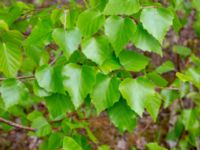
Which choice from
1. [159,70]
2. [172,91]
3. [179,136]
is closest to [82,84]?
[172,91]

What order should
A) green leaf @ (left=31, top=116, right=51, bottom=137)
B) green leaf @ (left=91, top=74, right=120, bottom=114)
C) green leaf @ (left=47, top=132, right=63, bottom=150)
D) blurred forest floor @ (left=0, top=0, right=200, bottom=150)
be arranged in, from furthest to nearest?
1. blurred forest floor @ (left=0, top=0, right=200, bottom=150)
2. green leaf @ (left=31, top=116, right=51, bottom=137)
3. green leaf @ (left=47, top=132, right=63, bottom=150)
4. green leaf @ (left=91, top=74, right=120, bottom=114)

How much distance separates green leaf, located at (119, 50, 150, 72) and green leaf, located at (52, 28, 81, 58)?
0.59ft

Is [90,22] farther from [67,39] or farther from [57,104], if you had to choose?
[57,104]

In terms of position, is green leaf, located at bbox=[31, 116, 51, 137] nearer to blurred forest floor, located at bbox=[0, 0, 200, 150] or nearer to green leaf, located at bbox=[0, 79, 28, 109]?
green leaf, located at bbox=[0, 79, 28, 109]

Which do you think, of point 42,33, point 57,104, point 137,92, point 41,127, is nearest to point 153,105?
point 137,92

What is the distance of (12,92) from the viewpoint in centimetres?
135

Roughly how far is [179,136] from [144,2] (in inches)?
74.9

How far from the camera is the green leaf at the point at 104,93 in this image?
4.16ft

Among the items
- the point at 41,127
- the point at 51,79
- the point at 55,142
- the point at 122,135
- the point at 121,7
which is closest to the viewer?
the point at 121,7

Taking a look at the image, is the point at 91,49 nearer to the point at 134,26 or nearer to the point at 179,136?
the point at 134,26

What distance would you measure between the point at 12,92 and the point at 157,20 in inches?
22.8

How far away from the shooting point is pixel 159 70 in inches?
83.7

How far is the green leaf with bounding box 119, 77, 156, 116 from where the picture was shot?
124 centimetres

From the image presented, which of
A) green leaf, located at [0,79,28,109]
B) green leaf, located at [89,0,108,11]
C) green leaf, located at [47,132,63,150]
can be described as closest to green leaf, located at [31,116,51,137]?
green leaf, located at [47,132,63,150]
